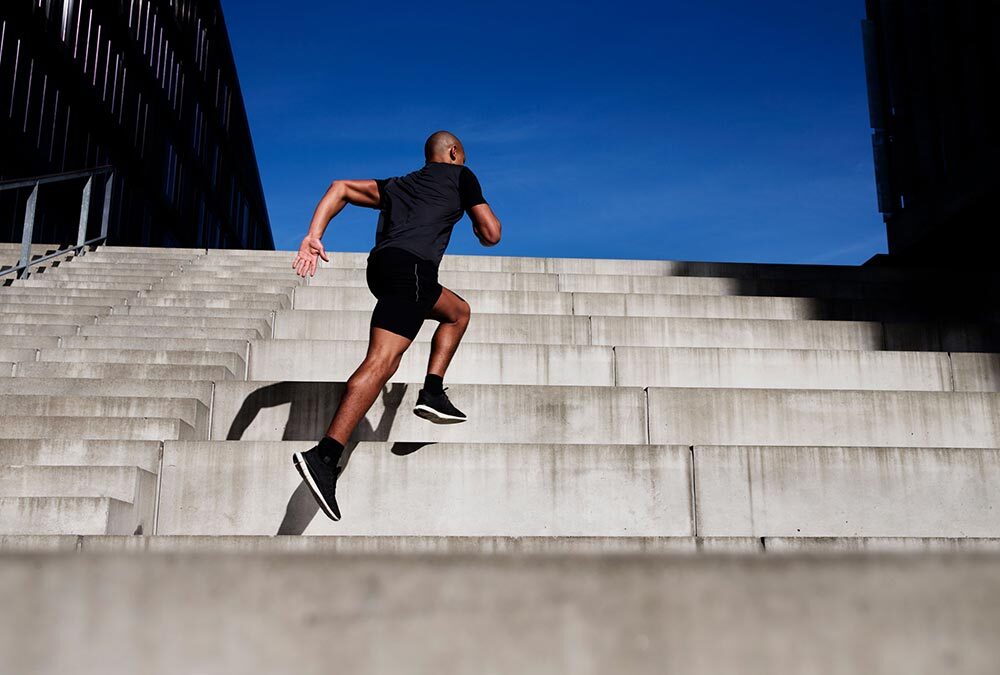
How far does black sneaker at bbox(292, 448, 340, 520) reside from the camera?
3328mm

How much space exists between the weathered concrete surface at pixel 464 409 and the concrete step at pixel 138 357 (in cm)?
102

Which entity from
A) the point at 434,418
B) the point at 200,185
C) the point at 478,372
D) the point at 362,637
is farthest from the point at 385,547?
the point at 200,185

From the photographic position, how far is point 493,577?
1656 mm

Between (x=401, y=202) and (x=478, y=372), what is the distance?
7.03 feet

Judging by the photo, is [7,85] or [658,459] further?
[7,85]

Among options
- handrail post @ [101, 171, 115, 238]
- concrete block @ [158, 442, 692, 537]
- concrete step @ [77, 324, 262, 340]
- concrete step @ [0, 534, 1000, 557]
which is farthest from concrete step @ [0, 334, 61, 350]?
handrail post @ [101, 171, 115, 238]

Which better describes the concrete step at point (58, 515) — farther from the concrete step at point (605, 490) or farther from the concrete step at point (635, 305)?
the concrete step at point (635, 305)

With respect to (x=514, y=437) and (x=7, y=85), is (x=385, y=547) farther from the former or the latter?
(x=7, y=85)

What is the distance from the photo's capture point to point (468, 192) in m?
3.98

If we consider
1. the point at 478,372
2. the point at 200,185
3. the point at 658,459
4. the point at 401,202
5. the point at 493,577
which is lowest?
the point at 493,577

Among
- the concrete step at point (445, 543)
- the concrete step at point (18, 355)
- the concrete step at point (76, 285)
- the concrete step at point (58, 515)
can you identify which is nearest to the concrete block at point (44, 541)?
the concrete step at point (445, 543)

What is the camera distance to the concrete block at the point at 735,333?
6793 mm

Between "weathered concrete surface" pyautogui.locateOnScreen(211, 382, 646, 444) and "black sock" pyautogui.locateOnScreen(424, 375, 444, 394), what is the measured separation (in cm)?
81

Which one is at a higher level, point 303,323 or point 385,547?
point 303,323
